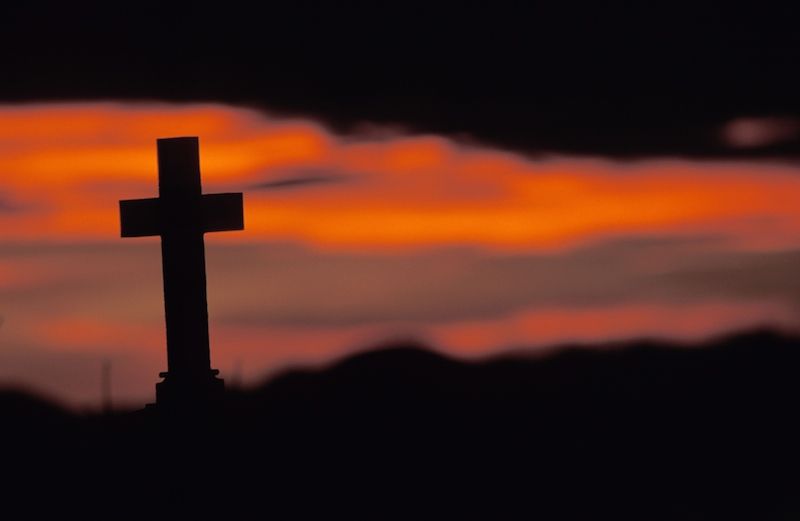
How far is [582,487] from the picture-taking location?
37.2 feet

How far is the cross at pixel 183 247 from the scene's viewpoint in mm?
9922

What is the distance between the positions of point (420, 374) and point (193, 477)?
502 centimetres

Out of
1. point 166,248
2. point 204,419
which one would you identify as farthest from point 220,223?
point 204,419

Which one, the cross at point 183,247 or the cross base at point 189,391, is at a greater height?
the cross at point 183,247

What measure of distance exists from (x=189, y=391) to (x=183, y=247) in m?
1.08

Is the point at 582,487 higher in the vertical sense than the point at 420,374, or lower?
lower

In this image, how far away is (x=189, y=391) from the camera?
9867mm

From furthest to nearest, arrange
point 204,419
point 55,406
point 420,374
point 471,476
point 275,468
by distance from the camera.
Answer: point 420,374
point 55,406
point 471,476
point 275,468
point 204,419

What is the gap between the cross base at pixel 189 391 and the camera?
32.3ft

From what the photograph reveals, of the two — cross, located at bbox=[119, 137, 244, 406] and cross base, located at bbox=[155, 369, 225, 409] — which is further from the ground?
cross, located at bbox=[119, 137, 244, 406]

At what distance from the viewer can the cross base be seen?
32.3ft

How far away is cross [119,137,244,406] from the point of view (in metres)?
9.92

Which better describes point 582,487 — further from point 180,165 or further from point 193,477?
point 180,165

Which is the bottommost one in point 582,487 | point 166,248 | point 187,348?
point 582,487
